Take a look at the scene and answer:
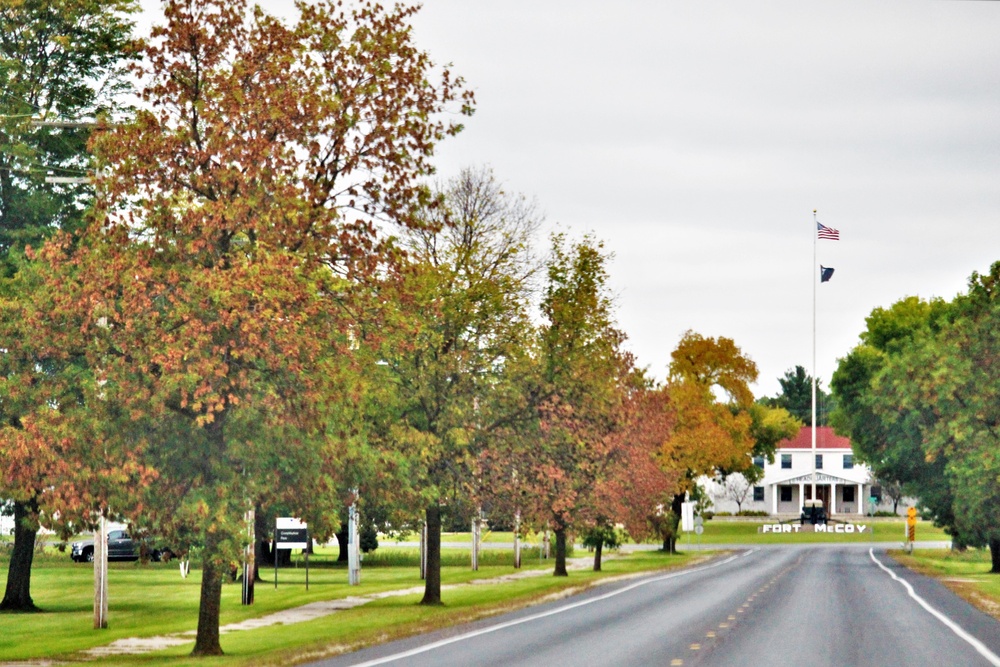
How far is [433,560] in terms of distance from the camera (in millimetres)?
33031

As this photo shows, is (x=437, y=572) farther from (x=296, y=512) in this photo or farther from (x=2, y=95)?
(x=2, y=95)

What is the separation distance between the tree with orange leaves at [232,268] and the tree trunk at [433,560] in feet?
35.1

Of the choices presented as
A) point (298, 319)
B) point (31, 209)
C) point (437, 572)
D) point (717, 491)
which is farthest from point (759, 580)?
point (717, 491)

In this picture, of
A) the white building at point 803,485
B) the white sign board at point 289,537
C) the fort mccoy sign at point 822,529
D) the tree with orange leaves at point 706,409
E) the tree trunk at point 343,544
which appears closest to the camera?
the white sign board at point 289,537

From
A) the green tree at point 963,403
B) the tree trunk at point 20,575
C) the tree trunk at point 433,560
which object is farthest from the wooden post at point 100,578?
the green tree at point 963,403

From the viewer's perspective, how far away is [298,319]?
1994cm

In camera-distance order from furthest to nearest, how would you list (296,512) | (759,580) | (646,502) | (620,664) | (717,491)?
A: (717,491)
(646,502)
(759,580)
(296,512)
(620,664)

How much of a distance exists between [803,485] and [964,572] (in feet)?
263

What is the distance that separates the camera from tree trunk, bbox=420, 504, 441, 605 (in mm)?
32625

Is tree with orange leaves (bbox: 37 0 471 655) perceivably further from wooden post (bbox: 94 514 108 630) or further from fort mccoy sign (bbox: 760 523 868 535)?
fort mccoy sign (bbox: 760 523 868 535)

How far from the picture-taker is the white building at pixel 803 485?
13388 centimetres

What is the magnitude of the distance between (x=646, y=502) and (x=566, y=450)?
1812 cm

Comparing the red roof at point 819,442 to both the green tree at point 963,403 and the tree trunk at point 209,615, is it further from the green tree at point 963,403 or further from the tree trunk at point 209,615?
the tree trunk at point 209,615

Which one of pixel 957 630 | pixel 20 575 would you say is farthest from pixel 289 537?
pixel 957 630
